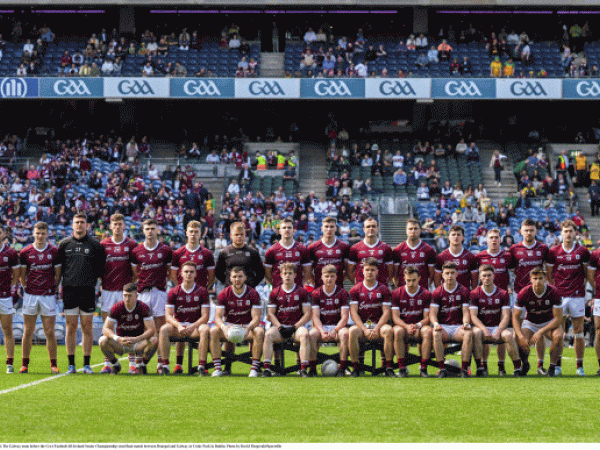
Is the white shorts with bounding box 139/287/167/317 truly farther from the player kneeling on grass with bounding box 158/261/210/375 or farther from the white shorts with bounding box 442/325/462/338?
the white shorts with bounding box 442/325/462/338

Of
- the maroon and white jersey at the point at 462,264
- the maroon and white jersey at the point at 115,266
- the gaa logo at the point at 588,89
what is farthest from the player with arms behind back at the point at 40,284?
the gaa logo at the point at 588,89

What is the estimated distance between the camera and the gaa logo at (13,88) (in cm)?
3111

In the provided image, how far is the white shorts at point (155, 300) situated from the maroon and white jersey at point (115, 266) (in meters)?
0.32

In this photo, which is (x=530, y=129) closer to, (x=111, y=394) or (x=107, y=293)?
(x=107, y=293)

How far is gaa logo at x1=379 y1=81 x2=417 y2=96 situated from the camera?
31.2 meters

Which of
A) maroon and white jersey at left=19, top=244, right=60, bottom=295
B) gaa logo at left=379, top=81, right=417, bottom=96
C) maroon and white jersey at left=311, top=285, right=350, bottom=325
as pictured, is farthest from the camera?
gaa logo at left=379, top=81, right=417, bottom=96

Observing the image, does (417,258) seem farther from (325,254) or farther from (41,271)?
(41,271)

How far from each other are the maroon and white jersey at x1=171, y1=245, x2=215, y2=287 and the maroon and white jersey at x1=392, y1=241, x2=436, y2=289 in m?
2.58

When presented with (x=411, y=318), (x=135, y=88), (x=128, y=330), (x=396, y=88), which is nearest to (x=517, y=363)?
(x=411, y=318)

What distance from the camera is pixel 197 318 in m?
11.7

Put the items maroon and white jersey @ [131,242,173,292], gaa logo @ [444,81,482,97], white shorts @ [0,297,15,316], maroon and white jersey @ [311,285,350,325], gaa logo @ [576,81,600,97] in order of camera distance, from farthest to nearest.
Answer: gaa logo @ [444,81,482,97] < gaa logo @ [576,81,600,97] < maroon and white jersey @ [131,242,173,292] < white shorts @ [0,297,15,316] < maroon and white jersey @ [311,285,350,325]

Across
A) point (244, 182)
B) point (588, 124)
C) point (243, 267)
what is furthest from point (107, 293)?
point (588, 124)

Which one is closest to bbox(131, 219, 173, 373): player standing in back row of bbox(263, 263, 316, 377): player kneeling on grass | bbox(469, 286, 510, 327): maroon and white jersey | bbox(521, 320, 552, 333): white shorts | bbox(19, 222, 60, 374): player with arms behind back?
bbox(19, 222, 60, 374): player with arms behind back

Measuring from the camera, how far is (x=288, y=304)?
11.5 metres
